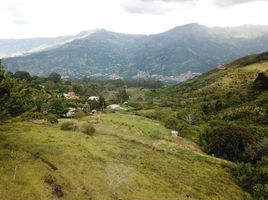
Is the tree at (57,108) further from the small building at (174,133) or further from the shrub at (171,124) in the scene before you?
the small building at (174,133)

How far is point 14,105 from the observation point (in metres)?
54.5

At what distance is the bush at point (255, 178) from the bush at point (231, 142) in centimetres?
1323

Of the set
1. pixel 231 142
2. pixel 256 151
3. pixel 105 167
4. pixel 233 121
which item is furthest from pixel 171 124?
pixel 105 167

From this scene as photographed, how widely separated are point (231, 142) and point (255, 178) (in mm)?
22410

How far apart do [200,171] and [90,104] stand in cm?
9043

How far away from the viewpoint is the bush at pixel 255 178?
5547 centimetres

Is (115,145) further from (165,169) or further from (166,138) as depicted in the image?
(166,138)

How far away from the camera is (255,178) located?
60188 millimetres

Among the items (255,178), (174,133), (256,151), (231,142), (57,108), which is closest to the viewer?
(255,178)

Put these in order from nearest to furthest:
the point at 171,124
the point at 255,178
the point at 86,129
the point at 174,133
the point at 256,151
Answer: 1. the point at 255,178
2. the point at 86,129
3. the point at 256,151
4. the point at 174,133
5. the point at 171,124

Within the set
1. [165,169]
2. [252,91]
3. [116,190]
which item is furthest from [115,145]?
[252,91]

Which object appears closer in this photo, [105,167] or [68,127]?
[105,167]

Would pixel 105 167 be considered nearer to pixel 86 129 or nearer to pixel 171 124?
pixel 86 129

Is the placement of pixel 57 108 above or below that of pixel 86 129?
below
